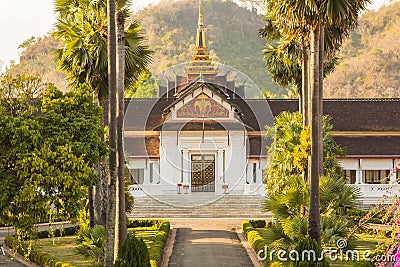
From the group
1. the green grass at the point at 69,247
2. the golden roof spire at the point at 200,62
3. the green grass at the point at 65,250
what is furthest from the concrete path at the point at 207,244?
the golden roof spire at the point at 200,62

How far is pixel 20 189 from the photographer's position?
20.1m

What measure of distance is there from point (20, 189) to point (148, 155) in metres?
27.0

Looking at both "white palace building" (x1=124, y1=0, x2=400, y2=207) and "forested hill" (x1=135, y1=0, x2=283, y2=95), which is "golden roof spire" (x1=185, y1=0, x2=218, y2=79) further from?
"forested hill" (x1=135, y1=0, x2=283, y2=95)

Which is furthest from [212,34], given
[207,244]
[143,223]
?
[207,244]

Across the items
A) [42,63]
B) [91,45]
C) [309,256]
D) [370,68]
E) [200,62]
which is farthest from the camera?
[42,63]

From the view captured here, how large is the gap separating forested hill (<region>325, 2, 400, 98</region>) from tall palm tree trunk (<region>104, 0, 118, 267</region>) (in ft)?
253

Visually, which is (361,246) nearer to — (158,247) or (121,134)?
(158,247)

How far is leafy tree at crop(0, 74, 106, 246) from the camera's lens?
1973 cm

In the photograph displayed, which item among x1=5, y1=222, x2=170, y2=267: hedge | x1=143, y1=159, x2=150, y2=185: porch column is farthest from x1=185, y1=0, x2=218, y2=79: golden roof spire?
x1=5, y1=222, x2=170, y2=267: hedge

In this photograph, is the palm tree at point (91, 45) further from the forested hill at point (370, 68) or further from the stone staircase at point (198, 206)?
the forested hill at point (370, 68)

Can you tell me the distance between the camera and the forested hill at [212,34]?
4230 inches

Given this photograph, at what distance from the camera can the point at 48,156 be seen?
19844 mm

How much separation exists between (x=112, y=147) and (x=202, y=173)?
27.3m

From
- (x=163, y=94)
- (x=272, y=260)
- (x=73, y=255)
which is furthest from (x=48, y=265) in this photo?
(x=163, y=94)
